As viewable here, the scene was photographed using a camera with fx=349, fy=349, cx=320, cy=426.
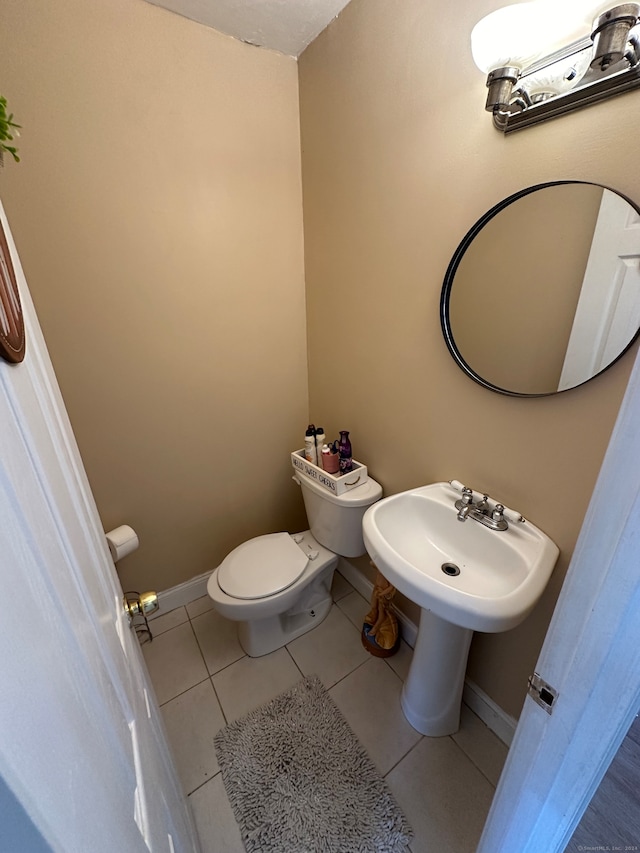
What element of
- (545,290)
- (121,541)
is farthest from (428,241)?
(121,541)

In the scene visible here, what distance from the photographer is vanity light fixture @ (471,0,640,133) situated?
2.16 feet

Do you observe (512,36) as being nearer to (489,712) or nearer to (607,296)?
(607,296)

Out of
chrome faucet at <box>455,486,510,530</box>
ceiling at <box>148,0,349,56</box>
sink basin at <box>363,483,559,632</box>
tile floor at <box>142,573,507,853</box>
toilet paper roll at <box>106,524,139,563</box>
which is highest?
ceiling at <box>148,0,349,56</box>

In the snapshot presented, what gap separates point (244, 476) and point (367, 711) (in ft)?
3.64

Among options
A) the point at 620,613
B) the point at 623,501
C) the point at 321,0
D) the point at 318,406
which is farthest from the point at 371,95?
the point at 620,613

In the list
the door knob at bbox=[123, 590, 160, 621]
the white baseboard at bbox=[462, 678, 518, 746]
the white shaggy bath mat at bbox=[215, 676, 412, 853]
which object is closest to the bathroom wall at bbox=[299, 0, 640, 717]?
the white baseboard at bbox=[462, 678, 518, 746]

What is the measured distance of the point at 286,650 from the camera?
157cm

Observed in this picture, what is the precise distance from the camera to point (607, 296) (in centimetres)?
81

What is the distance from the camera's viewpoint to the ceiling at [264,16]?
3.66 feet

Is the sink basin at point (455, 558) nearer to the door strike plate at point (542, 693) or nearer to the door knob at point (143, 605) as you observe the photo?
the door strike plate at point (542, 693)

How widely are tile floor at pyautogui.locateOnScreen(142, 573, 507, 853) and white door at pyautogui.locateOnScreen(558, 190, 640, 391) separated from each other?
1.31 meters

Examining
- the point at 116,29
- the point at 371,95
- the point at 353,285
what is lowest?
the point at 353,285

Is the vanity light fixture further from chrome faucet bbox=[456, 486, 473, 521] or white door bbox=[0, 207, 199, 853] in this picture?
white door bbox=[0, 207, 199, 853]

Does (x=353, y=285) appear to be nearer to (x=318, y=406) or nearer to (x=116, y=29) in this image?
(x=318, y=406)
